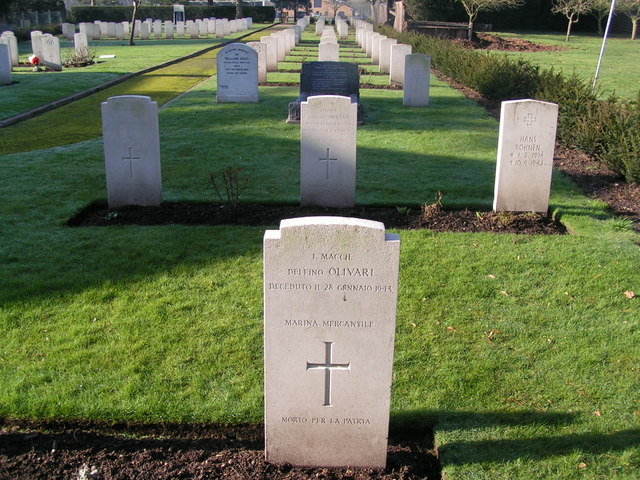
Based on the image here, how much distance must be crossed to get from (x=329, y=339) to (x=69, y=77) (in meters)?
21.3

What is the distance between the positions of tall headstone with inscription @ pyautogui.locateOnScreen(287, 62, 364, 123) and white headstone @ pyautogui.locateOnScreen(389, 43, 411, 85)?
236 inches

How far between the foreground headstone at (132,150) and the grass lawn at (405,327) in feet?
1.53

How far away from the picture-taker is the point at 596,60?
29703mm

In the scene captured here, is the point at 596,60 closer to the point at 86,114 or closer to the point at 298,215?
the point at 86,114

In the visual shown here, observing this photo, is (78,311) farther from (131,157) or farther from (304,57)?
(304,57)

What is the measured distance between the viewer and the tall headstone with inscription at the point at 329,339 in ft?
11.7

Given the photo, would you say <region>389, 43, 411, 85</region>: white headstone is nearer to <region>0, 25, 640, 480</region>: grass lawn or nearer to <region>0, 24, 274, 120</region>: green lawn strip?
<region>0, 24, 274, 120</region>: green lawn strip

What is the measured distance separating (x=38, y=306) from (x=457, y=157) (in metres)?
7.82

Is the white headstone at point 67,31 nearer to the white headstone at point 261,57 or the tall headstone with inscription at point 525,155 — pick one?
the white headstone at point 261,57

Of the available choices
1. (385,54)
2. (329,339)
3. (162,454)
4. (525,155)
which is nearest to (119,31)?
(385,54)

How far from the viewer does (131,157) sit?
8359mm

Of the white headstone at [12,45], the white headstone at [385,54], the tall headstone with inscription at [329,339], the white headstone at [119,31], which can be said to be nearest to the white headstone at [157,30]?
the white headstone at [119,31]

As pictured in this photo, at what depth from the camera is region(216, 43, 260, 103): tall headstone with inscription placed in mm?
16844

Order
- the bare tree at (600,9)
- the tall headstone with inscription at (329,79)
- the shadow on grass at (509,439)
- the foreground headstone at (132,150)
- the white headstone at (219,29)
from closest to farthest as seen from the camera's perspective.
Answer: the shadow on grass at (509,439) < the foreground headstone at (132,150) < the tall headstone with inscription at (329,79) < the bare tree at (600,9) < the white headstone at (219,29)
